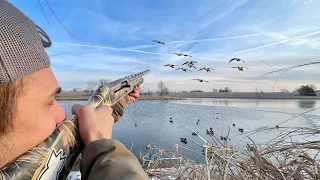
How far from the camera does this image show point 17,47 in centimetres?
68

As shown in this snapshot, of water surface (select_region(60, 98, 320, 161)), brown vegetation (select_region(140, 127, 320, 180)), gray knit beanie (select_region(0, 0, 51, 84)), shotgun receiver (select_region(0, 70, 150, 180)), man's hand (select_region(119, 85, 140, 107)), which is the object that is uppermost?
gray knit beanie (select_region(0, 0, 51, 84))

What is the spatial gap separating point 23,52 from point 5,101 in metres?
0.16

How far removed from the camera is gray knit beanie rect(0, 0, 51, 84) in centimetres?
63

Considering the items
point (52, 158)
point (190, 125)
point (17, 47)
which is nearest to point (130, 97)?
point (52, 158)

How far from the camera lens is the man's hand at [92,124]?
1.01 metres

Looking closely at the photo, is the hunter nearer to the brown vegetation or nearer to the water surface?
the brown vegetation

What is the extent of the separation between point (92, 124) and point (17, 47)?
485 mm

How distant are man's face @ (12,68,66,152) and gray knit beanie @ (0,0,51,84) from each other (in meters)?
0.04

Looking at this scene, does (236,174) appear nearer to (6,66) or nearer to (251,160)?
(251,160)

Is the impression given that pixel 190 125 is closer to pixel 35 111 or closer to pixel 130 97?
pixel 130 97

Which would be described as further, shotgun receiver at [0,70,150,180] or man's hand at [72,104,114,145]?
man's hand at [72,104,114,145]

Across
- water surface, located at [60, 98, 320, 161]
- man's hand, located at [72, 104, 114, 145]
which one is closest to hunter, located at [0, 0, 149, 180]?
man's hand, located at [72, 104, 114, 145]

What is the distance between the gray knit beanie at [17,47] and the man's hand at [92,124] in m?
0.34

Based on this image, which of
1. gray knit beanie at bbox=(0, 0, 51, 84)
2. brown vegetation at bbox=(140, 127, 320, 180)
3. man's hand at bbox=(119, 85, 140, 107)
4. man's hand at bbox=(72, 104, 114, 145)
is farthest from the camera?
man's hand at bbox=(119, 85, 140, 107)
